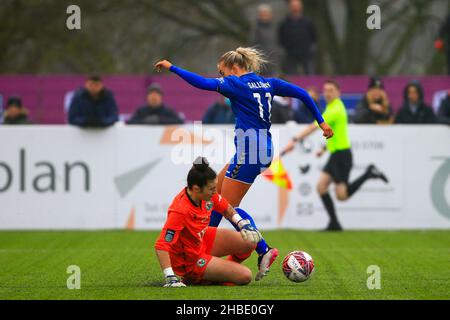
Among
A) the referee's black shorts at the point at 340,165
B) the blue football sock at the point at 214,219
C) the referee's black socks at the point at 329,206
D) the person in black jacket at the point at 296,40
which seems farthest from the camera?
the person in black jacket at the point at 296,40

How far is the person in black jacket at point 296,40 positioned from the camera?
21.6 m

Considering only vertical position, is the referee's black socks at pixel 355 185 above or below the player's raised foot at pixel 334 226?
above

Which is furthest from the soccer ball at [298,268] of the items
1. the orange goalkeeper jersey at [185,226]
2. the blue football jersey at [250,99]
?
the blue football jersey at [250,99]

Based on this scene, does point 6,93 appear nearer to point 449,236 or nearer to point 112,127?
point 112,127

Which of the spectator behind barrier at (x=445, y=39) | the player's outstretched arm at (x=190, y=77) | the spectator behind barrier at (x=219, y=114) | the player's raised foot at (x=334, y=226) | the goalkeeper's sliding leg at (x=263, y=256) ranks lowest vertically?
the player's raised foot at (x=334, y=226)

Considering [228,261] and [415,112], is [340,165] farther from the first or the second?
[228,261]

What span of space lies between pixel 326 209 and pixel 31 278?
7.13m

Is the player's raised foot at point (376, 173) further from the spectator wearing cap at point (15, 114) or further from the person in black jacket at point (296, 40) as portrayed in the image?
the spectator wearing cap at point (15, 114)

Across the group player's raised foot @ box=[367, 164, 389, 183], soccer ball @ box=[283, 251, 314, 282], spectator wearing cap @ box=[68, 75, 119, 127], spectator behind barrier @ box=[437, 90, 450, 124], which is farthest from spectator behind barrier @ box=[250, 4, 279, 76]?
soccer ball @ box=[283, 251, 314, 282]

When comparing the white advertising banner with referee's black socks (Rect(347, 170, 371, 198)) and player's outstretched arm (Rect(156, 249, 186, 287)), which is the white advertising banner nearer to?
referee's black socks (Rect(347, 170, 371, 198))

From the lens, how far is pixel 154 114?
17.5m

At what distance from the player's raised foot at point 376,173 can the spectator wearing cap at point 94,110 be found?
4.10m

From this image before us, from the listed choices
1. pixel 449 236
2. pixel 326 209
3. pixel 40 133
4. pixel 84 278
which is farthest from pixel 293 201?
pixel 84 278

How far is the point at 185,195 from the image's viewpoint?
9398mm
